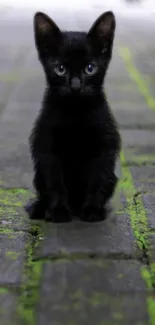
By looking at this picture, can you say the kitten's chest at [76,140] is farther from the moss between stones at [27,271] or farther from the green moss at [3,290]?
the green moss at [3,290]

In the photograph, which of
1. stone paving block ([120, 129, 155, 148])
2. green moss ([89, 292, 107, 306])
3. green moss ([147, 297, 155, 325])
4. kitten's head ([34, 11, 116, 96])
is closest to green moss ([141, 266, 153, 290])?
green moss ([147, 297, 155, 325])

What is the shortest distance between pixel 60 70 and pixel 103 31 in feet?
1.01

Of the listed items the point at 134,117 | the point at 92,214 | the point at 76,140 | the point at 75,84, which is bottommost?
the point at 134,117

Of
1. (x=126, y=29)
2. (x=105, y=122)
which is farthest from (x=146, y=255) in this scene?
(x=126, y=29)

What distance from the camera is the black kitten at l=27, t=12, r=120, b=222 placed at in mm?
2918

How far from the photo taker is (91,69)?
2.94 m

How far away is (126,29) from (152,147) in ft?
27.8

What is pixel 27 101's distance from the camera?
6.17 meters

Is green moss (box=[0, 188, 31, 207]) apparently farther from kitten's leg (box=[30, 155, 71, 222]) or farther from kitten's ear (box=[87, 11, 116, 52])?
kitten's ear (box=[87, 11, 116, 52])

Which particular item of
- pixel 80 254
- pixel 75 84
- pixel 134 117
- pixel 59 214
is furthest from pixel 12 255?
pixel 134 117

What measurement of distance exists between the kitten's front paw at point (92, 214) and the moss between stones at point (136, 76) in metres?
2.92

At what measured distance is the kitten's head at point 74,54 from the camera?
2.90 metres

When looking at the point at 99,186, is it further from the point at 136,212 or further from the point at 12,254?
the point at 12,254

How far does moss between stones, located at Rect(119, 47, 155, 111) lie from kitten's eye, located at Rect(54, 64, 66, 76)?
3105 millimetres
